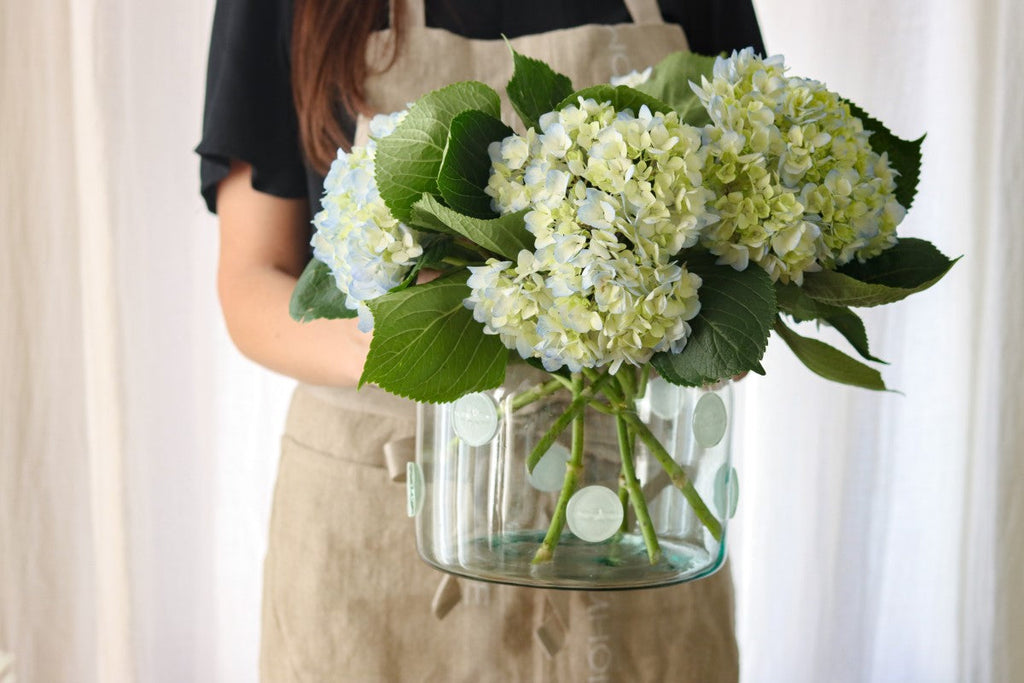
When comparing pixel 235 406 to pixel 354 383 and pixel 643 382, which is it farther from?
pixel 643 382

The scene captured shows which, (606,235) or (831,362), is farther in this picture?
(831,362)

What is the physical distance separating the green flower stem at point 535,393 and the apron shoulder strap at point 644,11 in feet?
1.27

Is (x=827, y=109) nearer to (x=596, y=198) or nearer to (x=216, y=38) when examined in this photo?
(x=596, y=198)

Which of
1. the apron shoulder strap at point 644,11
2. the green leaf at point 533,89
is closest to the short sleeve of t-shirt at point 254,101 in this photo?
the apron shoulder strap at point 644,11

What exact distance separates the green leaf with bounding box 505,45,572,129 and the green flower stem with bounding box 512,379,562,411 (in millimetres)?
93

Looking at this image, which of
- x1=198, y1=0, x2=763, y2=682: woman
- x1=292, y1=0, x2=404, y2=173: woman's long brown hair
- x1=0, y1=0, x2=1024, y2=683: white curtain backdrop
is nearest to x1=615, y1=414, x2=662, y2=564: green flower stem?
x1=198, y1=0, x2=763, y2=682: woman

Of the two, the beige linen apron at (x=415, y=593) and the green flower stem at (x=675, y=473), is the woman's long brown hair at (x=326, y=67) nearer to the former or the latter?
the beige linen apron at (x=415, y=593)

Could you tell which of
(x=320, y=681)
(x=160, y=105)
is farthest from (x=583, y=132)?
(x=160, y=105)

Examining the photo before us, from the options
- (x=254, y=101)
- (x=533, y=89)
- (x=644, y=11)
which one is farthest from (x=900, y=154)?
(x=254, y=101)

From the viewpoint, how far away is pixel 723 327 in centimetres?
32

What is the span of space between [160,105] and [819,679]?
35.4 inches

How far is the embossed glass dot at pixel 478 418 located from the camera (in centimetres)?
36

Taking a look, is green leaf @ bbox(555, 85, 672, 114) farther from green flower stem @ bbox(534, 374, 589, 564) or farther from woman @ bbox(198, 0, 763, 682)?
woman @ bbox(198, 0, 763, 682)

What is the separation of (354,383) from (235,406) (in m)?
0.45
